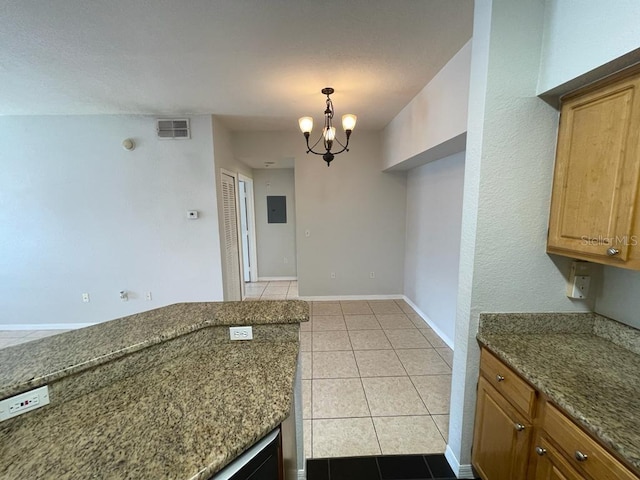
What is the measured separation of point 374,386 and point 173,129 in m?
3.53

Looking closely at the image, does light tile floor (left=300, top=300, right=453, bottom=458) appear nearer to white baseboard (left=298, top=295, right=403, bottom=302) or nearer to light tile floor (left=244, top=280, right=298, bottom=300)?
white baseboard (left=298, top=295, right=403, bottom=302)

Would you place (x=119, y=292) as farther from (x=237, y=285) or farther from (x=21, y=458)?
(x=21, y=458)

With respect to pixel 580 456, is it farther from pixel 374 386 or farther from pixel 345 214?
pixel 345 214

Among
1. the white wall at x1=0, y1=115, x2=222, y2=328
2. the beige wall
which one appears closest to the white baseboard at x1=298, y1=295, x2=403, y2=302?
the beige wall

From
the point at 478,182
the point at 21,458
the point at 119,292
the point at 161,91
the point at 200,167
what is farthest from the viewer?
the point at 119,292

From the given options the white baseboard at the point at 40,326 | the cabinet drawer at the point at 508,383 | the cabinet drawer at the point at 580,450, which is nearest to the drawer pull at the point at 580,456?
the cabinet drawer at the point at 580,450

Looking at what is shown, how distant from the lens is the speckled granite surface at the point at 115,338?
913 millimetres

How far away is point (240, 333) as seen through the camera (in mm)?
1323

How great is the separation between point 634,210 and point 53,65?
11.7 ft

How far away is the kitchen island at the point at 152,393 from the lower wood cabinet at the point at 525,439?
99cm

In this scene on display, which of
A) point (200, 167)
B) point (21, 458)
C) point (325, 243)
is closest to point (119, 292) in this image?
point (200, 167)

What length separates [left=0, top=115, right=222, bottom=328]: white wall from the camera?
3266 mm

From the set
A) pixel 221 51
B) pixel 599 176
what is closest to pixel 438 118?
pixel 599 176

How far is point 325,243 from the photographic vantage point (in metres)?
4.42
